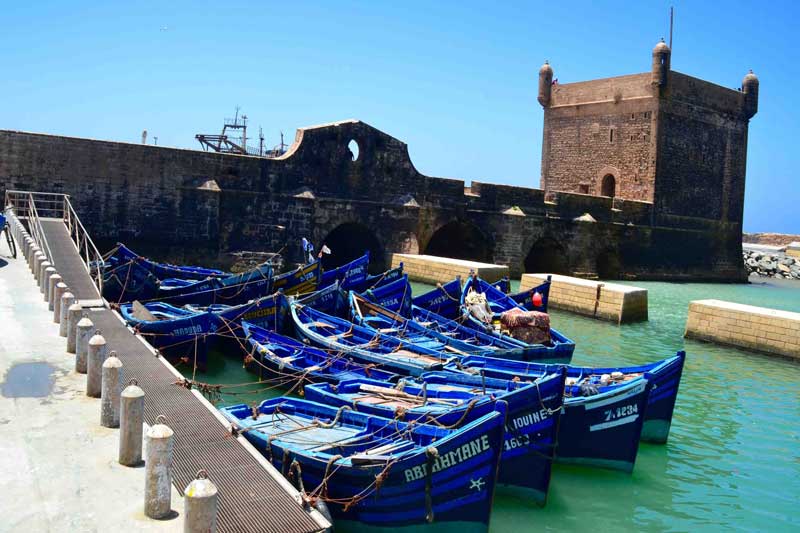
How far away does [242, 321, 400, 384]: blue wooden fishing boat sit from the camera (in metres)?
9.67

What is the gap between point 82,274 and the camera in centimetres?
1333

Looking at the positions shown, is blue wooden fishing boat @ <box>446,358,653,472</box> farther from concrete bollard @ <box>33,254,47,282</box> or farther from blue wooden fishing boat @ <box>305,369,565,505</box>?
concrete bollard @ <box>33,254,47,282</box>

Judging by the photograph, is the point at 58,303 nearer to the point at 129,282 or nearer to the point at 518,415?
the point at 129,282

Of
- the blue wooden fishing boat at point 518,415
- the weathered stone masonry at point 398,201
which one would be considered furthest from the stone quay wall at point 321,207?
the blue wooden fishing boat at point 518,415

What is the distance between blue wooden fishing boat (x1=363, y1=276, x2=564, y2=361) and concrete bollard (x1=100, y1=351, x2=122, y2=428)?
19.7ft

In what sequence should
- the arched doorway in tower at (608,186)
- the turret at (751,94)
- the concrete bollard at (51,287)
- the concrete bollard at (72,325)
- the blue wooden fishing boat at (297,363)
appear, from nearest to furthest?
1. the concrete bollard at (72,325)
2. the blue wooden fishing boat at (297,363)
3. the concrete bollard at (51,287)
4. the arched doorway in tower at (608,186)
5. the turret at (751,94)

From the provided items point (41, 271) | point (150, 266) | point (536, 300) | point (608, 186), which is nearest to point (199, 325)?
point (41, 271)

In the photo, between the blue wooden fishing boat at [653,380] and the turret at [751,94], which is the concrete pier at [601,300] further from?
the turret at [751,94]

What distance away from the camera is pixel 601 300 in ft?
62.0

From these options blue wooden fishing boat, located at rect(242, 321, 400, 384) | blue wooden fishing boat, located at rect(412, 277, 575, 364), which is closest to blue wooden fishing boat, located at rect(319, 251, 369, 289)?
blue wooden fishing boat, located at rect(412, 277, 575, 364)

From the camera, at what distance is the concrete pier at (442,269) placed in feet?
69.9

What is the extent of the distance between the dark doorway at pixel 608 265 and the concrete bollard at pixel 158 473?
87.8ft

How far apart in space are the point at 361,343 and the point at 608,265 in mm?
20783

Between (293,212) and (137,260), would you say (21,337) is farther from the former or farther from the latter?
(293,212)
